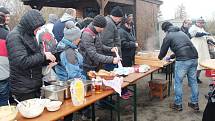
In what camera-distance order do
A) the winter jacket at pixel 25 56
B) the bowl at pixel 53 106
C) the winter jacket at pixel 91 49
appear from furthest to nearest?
the winter jacket at pixel 91 49 → the winter jacket at pixel 25 56 → the bowl at pixel 53 106

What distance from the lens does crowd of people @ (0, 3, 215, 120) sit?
3.11 m

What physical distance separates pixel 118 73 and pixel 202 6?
4527cm

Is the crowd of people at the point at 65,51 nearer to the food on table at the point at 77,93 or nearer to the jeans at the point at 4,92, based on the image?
the jeans at the point at 4,92

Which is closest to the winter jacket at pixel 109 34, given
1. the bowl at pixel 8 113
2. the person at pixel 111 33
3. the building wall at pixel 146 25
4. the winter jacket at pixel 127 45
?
the person at pixel 111 33

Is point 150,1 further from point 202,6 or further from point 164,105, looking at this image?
point 202,6

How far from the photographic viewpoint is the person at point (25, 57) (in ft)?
9.86

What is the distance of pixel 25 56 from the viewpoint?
3.01 metres

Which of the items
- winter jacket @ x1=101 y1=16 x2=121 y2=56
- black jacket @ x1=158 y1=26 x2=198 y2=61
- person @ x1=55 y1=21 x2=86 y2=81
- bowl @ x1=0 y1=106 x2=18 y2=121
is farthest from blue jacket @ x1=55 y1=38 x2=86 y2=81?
black jacket @ x1=158 y1=26 x2=198 y2=61

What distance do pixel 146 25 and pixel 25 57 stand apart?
33.4 feet

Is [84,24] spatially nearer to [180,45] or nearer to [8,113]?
[180,45]

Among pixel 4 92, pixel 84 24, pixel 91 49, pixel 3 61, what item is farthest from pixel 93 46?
pixel 84 24

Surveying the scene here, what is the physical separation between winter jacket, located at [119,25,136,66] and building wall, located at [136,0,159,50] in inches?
202

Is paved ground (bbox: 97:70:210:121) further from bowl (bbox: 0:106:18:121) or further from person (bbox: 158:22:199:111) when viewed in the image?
bowl (bbox: 0:106:18:121)

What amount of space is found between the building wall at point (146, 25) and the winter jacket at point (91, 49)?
7.23 m
